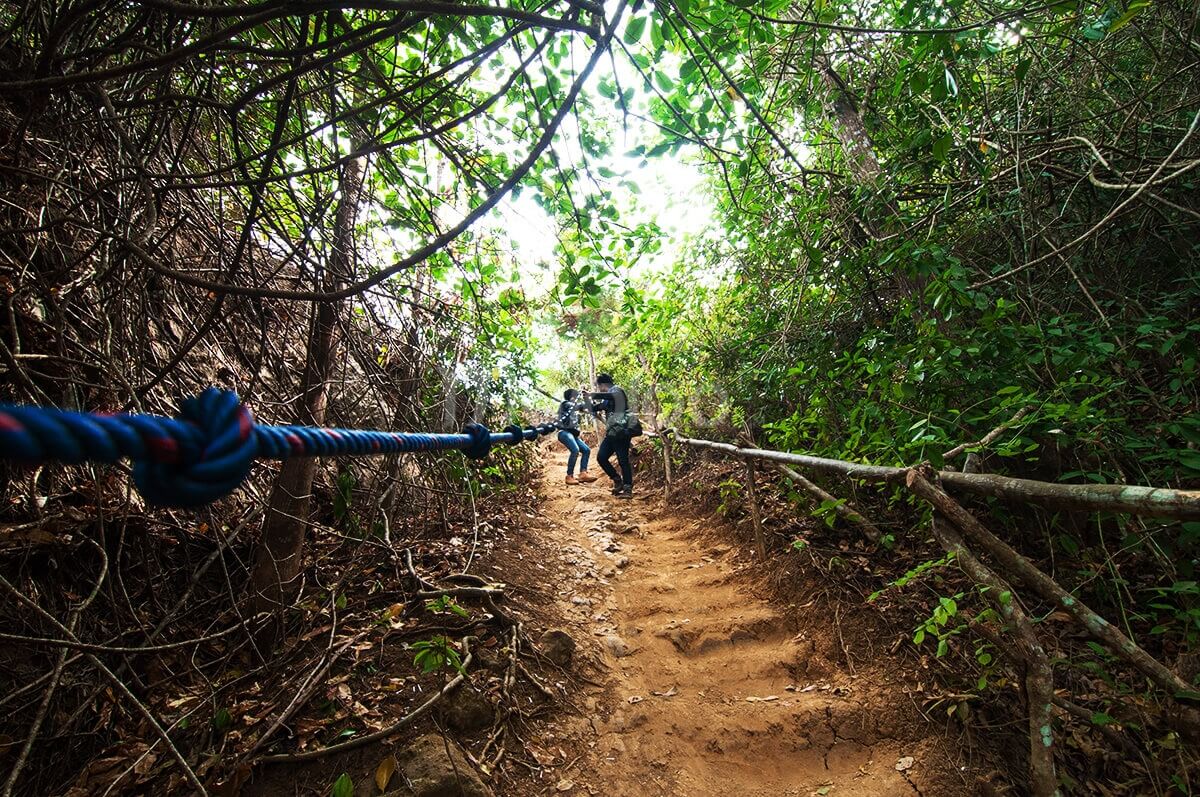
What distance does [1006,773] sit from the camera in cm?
167

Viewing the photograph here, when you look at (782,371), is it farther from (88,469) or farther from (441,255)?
(88,469)

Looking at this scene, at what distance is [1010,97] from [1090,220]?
947 millimetres

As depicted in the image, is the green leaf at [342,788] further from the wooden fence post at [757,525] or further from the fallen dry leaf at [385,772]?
the wooden fence post at [757,525]

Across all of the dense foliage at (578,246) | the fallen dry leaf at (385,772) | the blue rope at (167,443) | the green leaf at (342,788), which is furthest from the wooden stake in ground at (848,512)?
the blue rope at (167,443)

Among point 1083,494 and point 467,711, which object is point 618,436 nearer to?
point 467,711

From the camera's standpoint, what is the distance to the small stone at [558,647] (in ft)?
7.55

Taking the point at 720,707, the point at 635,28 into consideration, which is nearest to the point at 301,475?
the point at 720,707

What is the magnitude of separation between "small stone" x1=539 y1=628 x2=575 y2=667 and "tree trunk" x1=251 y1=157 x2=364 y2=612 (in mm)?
1282

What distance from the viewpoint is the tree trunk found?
2141 mm

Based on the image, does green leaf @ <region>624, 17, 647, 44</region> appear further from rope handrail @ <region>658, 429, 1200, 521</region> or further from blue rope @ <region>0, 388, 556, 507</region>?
rope handrail @ <region>658, 429, 1200, 521</region>

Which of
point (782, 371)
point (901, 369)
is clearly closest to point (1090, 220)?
point (901, 369)

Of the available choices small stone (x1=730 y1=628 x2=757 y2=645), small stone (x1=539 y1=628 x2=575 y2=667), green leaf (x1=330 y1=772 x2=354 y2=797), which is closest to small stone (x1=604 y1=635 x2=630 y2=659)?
small stone (x1=539 y1=628 x2=575 y2=667)

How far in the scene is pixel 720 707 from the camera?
2086 millimetres

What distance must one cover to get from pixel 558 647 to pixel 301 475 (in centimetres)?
160
